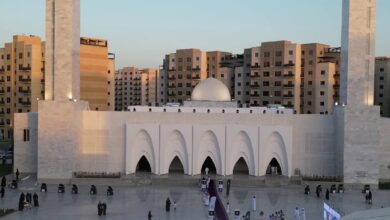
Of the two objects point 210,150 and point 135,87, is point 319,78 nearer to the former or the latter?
point 210,150

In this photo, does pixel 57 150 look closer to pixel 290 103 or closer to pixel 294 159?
pixel 294 159

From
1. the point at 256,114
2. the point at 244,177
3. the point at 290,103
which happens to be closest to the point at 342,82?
the point at 256,114

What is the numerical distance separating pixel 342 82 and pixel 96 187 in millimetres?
16044

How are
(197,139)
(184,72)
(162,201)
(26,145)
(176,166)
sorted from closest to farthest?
(162,201) → (197,139) → (26,145) → (176,166) → (184,72)

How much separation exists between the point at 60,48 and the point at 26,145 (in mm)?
7036

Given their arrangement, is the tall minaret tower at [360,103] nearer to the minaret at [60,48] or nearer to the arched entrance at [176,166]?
the arched entrance at [176,166]

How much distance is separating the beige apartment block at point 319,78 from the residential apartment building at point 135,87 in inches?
1523

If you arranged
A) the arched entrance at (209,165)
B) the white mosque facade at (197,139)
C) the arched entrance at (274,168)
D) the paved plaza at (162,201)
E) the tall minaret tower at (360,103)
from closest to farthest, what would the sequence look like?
the paved plaza at (162,201) < the tall minaret tower at (360,103) < the white mosque facade at (197,139) < the arched entrance at (274,168) < the arched entrance at (209,165)

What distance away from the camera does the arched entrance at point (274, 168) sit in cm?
3359

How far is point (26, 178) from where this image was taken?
31.9 metres

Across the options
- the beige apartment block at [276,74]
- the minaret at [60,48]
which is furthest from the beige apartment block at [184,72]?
the minaret at [60,48]

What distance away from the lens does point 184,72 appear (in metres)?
70.1

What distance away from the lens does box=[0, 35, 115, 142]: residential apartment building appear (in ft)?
188

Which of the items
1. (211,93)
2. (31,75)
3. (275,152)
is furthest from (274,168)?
(31,75)
